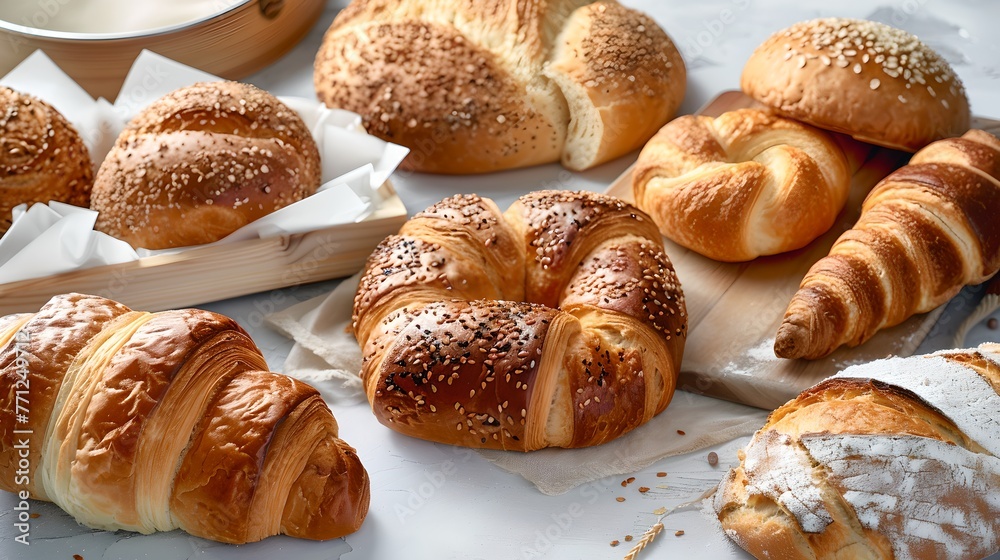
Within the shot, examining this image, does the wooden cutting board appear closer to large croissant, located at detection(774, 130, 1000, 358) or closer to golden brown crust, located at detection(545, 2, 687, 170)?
large croissant, located at detection(774, 130, 1000, 358)

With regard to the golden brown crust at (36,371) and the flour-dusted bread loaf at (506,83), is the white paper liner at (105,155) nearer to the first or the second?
the flour-dusted bread loaf at (506,83)

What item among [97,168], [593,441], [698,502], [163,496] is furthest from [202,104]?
[698,502]

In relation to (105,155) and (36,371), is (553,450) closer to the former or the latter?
(36,371)

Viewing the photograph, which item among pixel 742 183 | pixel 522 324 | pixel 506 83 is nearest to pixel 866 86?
pixel 742 183

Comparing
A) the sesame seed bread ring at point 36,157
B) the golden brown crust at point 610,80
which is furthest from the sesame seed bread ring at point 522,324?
the sesame seed bread ring at point 36,157

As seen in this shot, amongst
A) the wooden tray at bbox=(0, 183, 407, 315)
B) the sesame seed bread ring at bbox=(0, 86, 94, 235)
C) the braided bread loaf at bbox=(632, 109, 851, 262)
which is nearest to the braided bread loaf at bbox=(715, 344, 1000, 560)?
the braided bread loaf at bbox=(632, 109, 851, 262)
